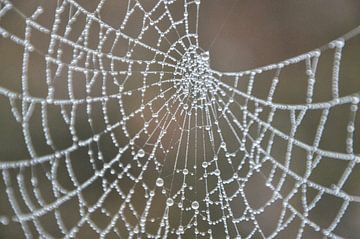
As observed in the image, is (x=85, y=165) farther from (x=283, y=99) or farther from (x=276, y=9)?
(x=276, y=9)

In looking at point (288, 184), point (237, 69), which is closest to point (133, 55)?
point (237, 69)

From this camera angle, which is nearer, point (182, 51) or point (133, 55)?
point (182, 51)

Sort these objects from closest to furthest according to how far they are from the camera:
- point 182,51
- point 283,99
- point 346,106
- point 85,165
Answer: point 182,51
point 85,165
point 283,99
point 346,106

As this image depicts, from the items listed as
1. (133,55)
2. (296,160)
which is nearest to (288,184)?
(296,160)

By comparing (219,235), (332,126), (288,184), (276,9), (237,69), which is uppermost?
(276,9)

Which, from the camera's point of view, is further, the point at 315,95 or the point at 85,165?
the point at 315,95

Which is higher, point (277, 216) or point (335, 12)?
point (335, 12)

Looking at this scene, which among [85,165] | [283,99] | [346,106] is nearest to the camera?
[85,165]

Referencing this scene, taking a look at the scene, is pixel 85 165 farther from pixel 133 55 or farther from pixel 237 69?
pixel 237 69

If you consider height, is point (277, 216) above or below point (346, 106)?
below
